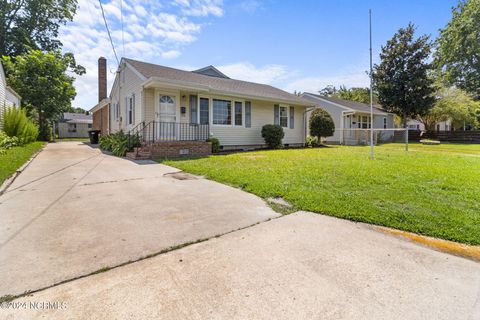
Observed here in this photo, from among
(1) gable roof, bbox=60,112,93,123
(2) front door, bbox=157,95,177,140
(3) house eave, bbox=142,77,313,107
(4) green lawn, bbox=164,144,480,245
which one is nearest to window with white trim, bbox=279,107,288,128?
(3) house eave, bbox=142,77,313,107

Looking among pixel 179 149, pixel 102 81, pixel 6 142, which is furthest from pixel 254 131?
pixel 102 81

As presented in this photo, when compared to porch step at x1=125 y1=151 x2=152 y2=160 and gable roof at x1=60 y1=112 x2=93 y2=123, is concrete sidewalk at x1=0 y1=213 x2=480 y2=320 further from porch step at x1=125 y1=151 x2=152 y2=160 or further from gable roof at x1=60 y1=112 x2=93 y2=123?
gable roof at x1=60 y1=112 x2=93 y2=123

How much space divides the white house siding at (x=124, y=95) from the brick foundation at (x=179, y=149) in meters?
2.03

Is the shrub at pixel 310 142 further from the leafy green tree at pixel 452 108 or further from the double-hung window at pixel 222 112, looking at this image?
the leafy green tree at pixel 452 108

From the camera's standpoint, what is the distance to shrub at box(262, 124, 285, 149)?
14.7 m

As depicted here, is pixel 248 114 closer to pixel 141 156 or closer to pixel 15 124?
pixel 141 156

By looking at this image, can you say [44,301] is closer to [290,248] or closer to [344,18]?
[290,248]

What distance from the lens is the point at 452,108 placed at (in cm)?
2778

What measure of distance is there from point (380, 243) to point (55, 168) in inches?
347

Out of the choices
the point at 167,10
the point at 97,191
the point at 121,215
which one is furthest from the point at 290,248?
the point at 167,10

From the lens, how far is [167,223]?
3580mm

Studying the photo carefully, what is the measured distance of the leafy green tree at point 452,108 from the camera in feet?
91.8

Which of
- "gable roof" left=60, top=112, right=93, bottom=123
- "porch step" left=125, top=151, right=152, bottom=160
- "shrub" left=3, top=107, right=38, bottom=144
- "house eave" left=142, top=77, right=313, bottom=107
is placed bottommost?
"porch step" left=125, top=151, right=152, bottom=160

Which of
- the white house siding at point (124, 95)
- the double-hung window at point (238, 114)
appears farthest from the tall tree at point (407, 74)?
the white house siding at point (124, 95)
